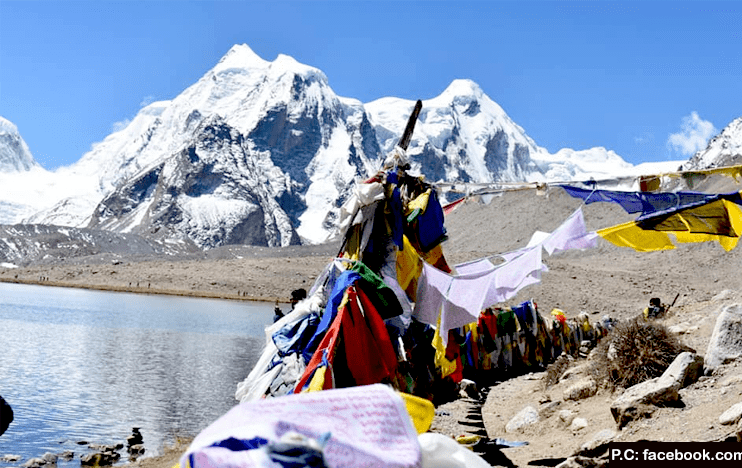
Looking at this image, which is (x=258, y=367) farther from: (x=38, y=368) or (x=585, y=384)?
(x=38, y=368)

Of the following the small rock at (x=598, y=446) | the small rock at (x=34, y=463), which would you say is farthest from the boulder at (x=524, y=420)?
the small rock at (x=34, y=463)

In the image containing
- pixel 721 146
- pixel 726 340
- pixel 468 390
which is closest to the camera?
pixel 726 340

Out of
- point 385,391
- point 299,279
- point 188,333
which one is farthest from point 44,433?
point 299,279

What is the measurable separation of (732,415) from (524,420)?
14.6 feet

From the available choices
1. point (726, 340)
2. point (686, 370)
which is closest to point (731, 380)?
point (686, 370)

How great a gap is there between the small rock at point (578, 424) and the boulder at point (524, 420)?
4.37 feet

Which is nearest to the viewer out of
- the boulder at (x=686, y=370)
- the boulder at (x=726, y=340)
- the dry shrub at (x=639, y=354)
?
the boulder at (x=686, y=370)

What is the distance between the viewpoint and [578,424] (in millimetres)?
8094

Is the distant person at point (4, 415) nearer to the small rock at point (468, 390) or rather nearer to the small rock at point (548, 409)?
the small rock at point (548, 409)

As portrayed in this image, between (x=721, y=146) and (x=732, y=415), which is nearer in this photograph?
(x=732, y=415)

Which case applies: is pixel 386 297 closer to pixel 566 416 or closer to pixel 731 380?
pixel 566 416

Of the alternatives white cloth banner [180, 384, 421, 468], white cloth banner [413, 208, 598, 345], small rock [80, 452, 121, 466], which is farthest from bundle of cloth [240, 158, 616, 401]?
small rock [80, 452, 121, 466]

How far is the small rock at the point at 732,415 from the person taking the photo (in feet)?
18.2

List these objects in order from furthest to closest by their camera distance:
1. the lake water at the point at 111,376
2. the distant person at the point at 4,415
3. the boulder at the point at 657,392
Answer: the lake water at the point at 111,376, the boulder at the point at 657,392, the distant person at the point at 4,415
